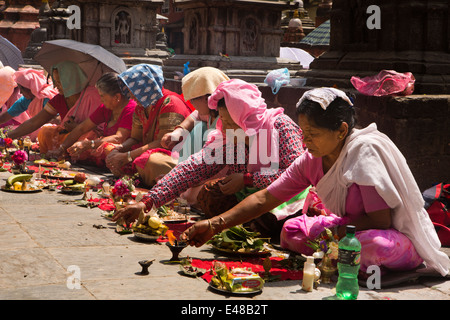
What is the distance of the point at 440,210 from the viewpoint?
5113 mm

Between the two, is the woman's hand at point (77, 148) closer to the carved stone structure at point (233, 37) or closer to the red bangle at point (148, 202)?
the red bangle at point (148, 202)

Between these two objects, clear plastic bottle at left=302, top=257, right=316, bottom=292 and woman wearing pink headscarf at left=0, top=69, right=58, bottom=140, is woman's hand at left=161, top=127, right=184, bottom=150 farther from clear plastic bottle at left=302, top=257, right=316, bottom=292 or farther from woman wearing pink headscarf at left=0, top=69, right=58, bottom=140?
woman wearing pink headscarf at left=0, top=69, right=58, bottom=140

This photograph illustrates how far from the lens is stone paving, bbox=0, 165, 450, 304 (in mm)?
3564

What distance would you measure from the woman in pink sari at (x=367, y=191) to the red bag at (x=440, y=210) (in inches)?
36.8

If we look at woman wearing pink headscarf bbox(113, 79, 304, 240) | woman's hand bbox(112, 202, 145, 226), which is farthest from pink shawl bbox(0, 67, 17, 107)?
woman's hand bbox(112, 202, 145, 226)

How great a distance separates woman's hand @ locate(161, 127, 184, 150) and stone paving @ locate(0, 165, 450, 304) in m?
1.69

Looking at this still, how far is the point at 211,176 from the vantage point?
5625 mm

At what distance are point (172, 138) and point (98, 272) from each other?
3.01 meters

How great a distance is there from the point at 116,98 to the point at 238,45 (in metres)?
4.32

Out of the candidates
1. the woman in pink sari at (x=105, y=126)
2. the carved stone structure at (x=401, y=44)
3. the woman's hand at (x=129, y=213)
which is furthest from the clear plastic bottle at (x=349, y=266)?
the woman in pink sari at (x=105, y=126)

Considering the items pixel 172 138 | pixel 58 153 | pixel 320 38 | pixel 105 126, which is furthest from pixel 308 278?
pixel 320 38
